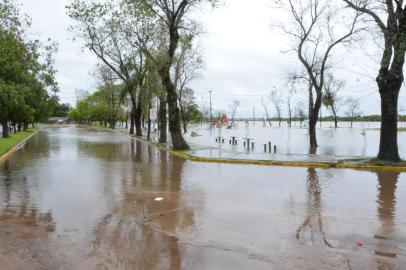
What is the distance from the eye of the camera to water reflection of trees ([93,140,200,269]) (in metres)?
6.20

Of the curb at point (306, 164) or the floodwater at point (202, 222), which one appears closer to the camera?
the floodwater at point (202, 222)

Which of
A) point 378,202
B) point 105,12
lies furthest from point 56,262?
point 105,12

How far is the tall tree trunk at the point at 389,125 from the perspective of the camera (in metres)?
17.8

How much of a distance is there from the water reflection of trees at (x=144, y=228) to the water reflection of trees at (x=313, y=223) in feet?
6.66

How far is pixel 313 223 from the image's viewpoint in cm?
818

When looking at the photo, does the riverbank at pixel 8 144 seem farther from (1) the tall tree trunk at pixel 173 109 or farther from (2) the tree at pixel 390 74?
(2) the tree at pixel 390 74

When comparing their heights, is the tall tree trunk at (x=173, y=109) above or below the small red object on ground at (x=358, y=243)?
above

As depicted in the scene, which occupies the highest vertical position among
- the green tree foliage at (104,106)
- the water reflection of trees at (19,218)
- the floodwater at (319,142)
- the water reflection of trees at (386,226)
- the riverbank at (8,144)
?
the green tree foliage at (104,106)

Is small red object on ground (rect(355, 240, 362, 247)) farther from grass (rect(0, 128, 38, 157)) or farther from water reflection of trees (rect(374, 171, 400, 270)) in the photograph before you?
grass (rect(0, 128, 38, 157))

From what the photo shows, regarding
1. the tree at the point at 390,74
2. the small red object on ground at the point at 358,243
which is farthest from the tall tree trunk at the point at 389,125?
the small red object on ground at the point at 358,243

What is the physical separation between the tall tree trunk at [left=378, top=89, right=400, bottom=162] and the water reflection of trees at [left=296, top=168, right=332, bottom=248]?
7.19m

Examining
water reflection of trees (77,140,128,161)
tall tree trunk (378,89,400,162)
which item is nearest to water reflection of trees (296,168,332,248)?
tall tree trunk (378,89,400,162)

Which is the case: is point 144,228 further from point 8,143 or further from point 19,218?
point 8,143

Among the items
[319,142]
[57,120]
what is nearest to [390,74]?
[319,142]
